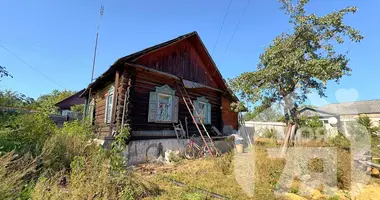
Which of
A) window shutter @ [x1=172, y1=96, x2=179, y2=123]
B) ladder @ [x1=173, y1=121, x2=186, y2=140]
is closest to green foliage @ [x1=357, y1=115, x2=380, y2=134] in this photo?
ladder @ [x1=173, y1=121, x2=186, y2=140]

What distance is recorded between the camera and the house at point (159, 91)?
7.48 meters

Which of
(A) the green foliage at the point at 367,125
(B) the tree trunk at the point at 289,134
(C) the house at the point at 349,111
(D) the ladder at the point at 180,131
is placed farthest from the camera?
(C) the house at the point at 349,111

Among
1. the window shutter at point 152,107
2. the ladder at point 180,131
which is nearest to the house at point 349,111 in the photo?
the ladder at point 180,131

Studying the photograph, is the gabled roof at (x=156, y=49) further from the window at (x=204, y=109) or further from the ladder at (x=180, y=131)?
the ladder at (x=180, y=131)

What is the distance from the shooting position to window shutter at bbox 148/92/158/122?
8055mm

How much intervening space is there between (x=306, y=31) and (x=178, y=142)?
7.04 metres

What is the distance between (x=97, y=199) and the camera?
3160 millimetres

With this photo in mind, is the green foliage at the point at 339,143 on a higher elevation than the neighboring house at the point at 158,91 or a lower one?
lower

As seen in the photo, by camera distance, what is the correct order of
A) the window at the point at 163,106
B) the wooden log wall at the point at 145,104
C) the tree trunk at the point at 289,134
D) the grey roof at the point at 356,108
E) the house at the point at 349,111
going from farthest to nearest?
the grey roof at the point at 356,108 < the house at the point at 349,111 < the window at the point at 163,106 < the tree trunk at the point at 289,134 < the wooden log wall at the point at 145,104

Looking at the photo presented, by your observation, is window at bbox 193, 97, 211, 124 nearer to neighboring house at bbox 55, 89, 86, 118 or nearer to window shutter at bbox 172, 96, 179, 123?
window shutter at bbox 172, 96, 179, 123

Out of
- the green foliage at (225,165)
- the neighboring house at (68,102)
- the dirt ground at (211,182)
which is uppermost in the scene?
the neighboring house at (68,102)

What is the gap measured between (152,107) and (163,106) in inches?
24.8

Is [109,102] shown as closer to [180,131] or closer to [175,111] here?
[175,111]

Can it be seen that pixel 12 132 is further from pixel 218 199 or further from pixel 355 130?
pixel 355 130
